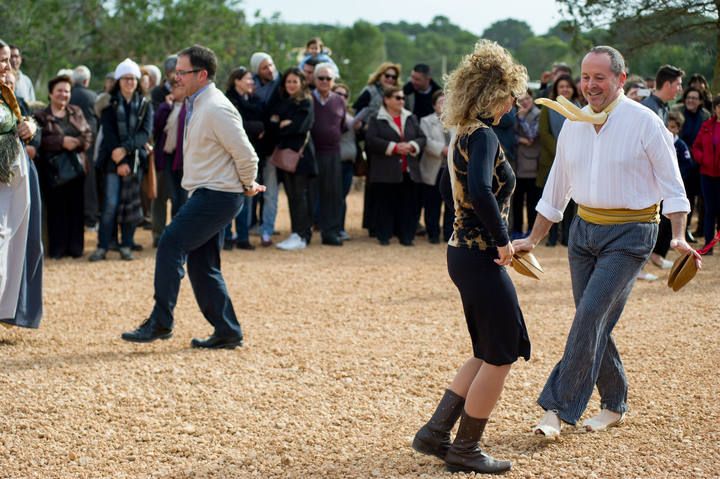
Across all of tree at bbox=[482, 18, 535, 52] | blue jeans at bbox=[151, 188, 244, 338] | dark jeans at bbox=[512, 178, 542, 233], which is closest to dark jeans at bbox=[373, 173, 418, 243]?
dark jeans at bbox=[512, 178, 542, 233]

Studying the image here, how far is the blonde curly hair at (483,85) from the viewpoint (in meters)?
4.07

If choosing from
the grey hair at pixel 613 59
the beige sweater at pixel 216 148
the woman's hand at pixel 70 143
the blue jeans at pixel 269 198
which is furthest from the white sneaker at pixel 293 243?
the grey hair at pixel 613 59

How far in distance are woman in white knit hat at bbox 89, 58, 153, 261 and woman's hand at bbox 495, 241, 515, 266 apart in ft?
22.6

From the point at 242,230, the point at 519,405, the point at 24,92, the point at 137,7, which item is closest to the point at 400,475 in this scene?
the point at 519,405

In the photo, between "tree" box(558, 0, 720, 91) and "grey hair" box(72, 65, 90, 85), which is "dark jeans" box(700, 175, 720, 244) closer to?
"tree" box(558, 0, 720, 91)

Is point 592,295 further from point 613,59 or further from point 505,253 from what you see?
point 613,59

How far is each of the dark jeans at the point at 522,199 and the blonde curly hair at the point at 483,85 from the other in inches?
303

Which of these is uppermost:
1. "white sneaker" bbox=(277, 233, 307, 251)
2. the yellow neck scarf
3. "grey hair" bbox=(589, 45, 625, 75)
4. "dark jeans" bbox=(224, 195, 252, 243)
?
"grey hair" bbox=(589, 45, 625, 75)

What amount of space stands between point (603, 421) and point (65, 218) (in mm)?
7191

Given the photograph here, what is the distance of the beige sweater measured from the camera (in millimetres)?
6203

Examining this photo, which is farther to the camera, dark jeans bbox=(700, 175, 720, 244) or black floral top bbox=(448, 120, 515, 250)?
dark jeans bbox=(700, 175, 720, 244)

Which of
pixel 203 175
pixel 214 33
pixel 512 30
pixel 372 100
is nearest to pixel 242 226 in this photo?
pixel 372 100

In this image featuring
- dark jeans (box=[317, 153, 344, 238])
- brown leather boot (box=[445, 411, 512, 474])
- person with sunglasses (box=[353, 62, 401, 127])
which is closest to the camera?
brown leather boot (box=[445, 411, 512, 474])

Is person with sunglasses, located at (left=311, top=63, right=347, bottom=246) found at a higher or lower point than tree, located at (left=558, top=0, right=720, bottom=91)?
lower
